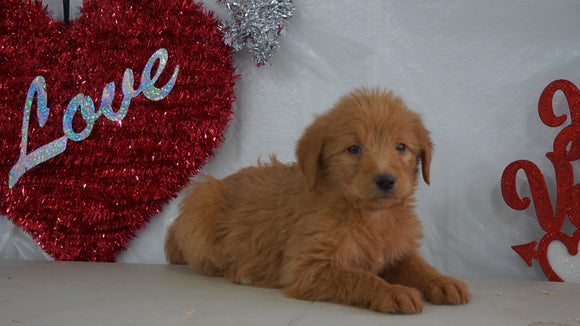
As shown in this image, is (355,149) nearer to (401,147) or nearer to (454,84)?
(401,147)

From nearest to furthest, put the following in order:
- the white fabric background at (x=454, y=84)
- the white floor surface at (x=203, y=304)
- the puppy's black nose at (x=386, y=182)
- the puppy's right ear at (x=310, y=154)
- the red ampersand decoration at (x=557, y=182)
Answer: the white floor surface at (x=203, y=304) → the puppy's black nose at (x=386, y=182) → the puppy's right ear at (x=310, y=154) → the red ampersand decoration at (x=557, y=182) → the white fabric background at (x=454, y=84)

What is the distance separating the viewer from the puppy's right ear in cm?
239

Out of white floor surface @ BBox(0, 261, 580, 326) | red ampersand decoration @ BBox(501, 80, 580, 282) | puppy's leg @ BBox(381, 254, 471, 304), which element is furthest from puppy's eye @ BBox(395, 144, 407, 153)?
red ampersand decoration @ BBox(501, 80, 580, 282)

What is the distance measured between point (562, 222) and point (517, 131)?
594 millimetres

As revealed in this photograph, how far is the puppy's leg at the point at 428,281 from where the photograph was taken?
2.28m

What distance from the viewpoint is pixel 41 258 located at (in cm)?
367

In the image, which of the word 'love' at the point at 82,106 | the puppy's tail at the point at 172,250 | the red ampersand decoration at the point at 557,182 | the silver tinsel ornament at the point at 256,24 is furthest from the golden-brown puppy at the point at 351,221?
Answer: the word 'love' at the point at 82,106

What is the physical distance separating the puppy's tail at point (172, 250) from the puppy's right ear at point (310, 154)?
113 cm

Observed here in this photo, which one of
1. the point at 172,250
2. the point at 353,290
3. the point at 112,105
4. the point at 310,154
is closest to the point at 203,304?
the point at 353,290

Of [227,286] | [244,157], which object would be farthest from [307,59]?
[227,286]

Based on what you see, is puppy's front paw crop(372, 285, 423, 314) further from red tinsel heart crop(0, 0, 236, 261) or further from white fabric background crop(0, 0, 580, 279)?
red tinsel heart crop(0, 0, 236, 261)

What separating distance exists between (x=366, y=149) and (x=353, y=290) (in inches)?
22.7

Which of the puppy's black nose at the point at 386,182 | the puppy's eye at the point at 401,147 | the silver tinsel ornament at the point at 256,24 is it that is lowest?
the puppy's black nose at the point at 386,182

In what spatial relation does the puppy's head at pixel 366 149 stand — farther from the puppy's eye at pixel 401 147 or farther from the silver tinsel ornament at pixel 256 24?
the silver tinsel ornament at pixel 256 24
